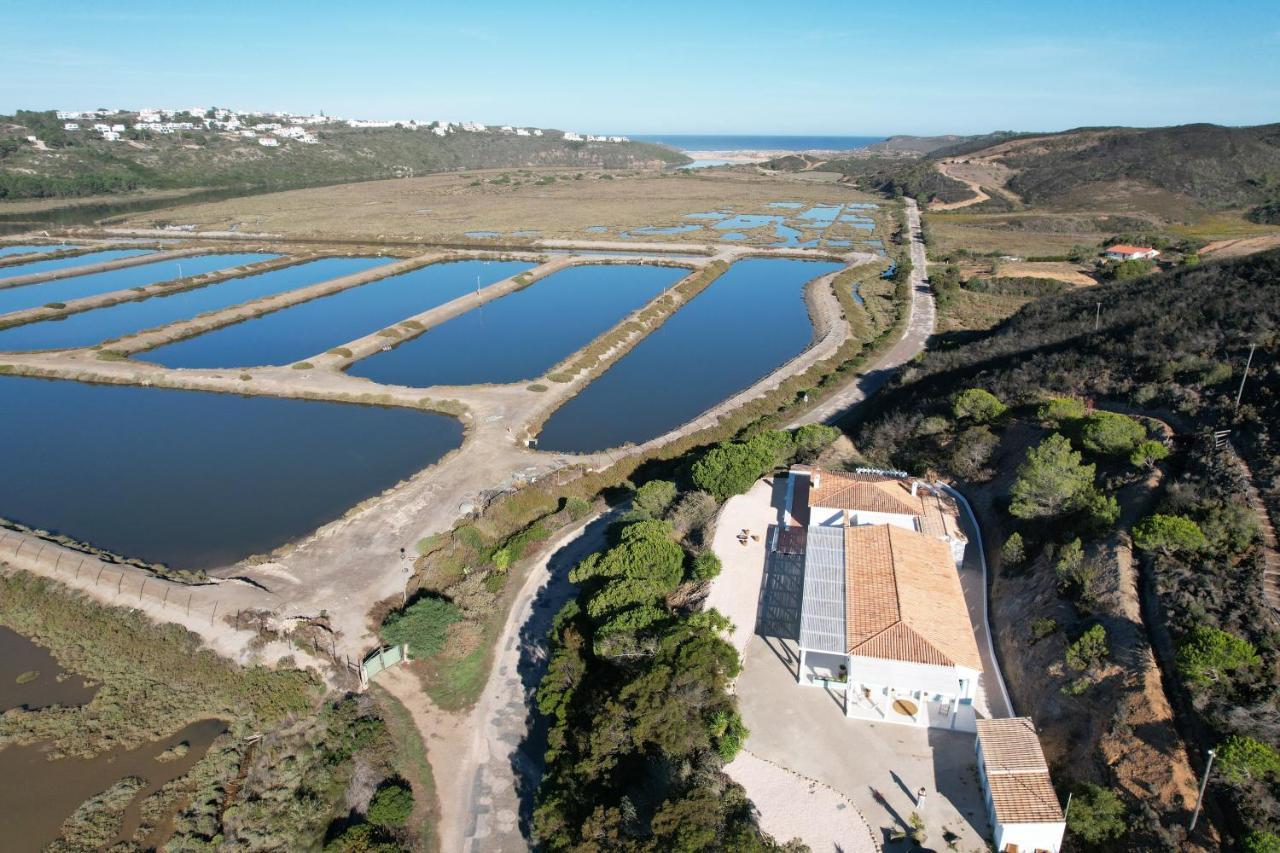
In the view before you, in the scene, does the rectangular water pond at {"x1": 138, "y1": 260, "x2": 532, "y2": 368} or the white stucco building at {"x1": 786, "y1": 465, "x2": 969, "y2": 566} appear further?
the rectangular water pond at {"x1": 138, "y1": 260, "x2": 532, "y2": 368}

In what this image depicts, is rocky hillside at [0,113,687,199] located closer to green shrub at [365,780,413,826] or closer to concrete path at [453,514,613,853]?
concrete path at [453,514,613,853]

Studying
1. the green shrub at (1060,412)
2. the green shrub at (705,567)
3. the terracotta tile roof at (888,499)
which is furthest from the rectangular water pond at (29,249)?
Result: the green shrub at (1060,412)

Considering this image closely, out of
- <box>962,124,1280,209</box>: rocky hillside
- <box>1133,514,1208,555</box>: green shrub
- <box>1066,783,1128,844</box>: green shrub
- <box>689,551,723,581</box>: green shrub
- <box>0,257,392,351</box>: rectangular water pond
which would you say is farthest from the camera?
<box>962,124,1280,209</box>: rocky hillside

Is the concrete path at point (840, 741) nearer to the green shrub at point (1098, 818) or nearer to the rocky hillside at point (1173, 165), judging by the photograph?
the green shrub at point (1098, 818)

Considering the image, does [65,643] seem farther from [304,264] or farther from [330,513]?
[304,264]

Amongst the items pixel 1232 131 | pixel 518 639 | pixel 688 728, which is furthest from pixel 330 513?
pixel 1232 131

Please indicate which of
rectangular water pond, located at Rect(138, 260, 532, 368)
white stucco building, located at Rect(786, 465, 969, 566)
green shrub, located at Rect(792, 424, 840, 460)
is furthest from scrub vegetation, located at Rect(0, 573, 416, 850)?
rectangular water pond, located at Rect(138, 260, 532, 368)

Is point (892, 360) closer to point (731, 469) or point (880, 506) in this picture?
point (731, 469)
